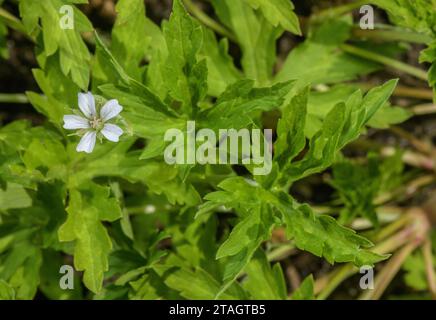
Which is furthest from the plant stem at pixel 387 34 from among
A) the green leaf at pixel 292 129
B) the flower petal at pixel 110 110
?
the flower petal at pixel 110 110

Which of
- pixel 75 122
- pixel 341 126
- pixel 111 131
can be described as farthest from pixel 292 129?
pixel 75 122

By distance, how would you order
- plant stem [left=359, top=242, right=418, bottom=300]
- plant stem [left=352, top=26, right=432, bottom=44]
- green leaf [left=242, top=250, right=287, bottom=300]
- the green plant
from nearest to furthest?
the green plant < green leaf [left=242, top=250, right=287, bottom=300] < plant stem [left=352, top=26, right=432, bottom=44] < plant stem [left=359, top=242, right=418, bottom=300]

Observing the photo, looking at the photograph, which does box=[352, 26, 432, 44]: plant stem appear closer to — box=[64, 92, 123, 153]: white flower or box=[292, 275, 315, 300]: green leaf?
box=[292, 275, 315, 300]: green leaf

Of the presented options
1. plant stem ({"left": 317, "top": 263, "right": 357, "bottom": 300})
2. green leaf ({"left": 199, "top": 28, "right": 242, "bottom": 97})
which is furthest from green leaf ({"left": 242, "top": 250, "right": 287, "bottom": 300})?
green leaf ({"left": 199, "top": 28, "right": 242, "bottom": 97})

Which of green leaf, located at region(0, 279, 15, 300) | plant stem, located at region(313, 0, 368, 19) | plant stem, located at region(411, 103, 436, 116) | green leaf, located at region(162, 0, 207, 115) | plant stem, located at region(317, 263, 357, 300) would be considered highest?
plant stem, located at region(313, 0, 368, 19)

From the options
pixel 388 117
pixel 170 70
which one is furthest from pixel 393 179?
pixel 170 70

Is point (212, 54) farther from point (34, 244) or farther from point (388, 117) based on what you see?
point (34, 244)

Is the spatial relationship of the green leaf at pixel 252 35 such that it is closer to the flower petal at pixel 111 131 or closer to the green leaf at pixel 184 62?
the green leaf at pixel 184 62
